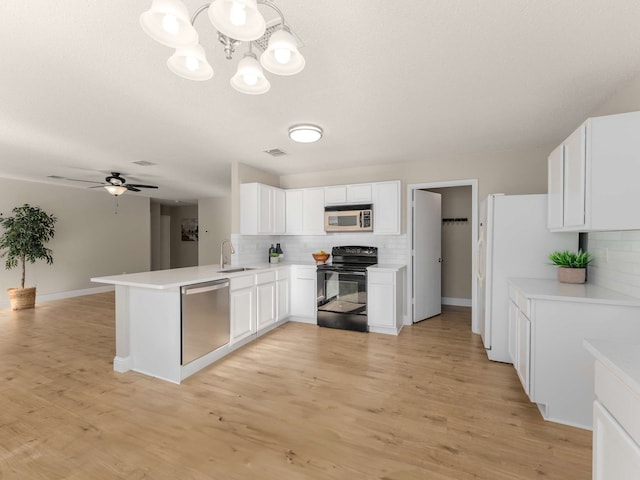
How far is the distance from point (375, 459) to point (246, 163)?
392 cm

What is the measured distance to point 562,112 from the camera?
270 centimetres

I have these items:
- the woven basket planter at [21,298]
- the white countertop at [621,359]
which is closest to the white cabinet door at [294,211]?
the white countertop at [621,359]

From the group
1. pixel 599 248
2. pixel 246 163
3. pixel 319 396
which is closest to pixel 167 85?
pixel 246 163

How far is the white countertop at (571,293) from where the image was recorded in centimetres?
191

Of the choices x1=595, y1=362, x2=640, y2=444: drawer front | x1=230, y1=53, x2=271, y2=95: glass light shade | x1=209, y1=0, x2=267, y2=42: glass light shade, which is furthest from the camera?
x1=230, y1=53, x2=271, y2=95: glass light shade

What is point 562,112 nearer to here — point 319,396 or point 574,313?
point 574,313

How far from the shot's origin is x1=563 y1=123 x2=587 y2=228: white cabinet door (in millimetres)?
1915

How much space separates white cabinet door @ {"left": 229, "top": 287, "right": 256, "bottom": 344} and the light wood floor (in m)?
0.22

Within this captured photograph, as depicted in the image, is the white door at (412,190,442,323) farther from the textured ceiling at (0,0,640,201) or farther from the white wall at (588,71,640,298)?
the white wall at (588,71,640,298)

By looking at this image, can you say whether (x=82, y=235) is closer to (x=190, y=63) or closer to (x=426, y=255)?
(x=190, y=63)

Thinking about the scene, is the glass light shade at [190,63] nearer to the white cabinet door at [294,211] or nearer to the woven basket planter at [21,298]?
the white cabinet door at [294,211]

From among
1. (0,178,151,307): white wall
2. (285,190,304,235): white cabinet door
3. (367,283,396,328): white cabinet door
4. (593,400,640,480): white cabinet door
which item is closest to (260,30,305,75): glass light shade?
(593,400,640,480): white cabinet door

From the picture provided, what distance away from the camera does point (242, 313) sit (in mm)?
3436

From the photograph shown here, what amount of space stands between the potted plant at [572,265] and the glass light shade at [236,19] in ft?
9.83
